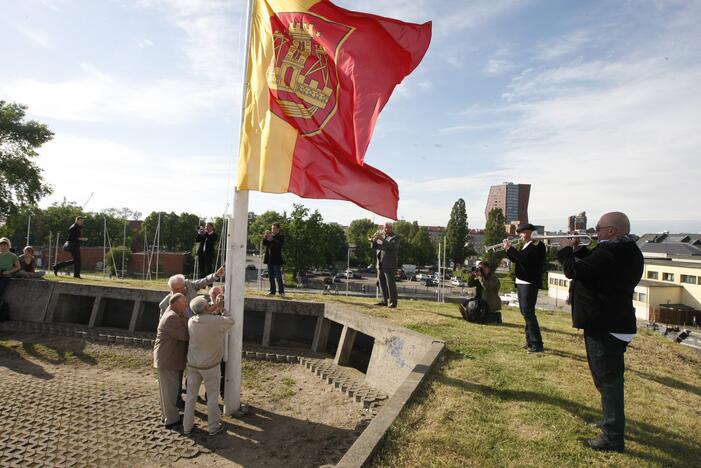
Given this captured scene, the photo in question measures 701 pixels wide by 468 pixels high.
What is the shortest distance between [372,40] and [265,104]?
195 centimetres

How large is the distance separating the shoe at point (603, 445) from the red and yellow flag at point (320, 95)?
12.4 ft

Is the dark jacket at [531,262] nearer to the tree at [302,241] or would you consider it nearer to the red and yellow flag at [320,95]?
the red and yellow flag at [320,95]

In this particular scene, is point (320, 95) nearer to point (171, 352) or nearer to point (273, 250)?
point (171, 352)

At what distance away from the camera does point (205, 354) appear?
6.09 meters

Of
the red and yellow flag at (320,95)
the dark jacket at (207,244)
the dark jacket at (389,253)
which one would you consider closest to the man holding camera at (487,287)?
the dark jacket at (389,253)

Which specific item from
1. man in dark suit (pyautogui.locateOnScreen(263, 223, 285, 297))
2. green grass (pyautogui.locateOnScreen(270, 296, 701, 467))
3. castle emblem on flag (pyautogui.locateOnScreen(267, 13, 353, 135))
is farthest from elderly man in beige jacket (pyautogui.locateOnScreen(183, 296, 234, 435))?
man in dark suit (pyautogui.locateOnScreen(263, 223, 285, 297))

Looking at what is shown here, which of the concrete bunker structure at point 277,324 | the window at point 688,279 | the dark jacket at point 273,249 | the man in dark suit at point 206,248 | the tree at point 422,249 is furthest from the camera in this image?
the tree at point 422,249

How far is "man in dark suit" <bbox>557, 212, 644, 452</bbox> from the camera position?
392 cm

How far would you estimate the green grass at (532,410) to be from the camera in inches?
159

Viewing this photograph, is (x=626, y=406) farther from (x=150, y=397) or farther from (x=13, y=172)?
(x=13, y=172)

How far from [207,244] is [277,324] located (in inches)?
134

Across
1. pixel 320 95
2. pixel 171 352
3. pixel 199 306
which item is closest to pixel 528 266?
Result: pixel 320 95

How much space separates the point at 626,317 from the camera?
394 cm

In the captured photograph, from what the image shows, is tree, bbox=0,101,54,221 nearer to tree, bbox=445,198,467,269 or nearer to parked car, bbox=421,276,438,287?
parked car, bbox=421,276,438,287
